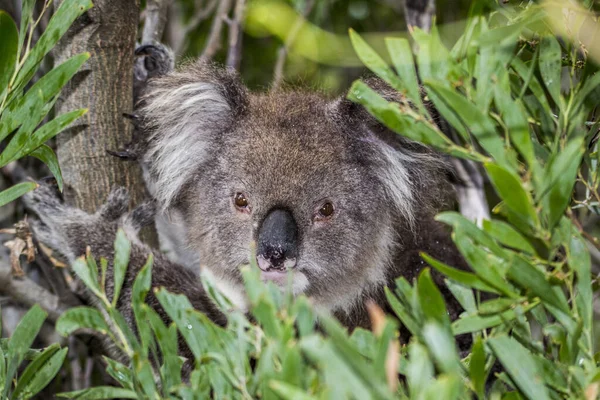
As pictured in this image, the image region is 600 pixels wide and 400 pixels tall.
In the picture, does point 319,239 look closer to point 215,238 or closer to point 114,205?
point 215,238

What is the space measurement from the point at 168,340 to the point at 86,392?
0.32 metres

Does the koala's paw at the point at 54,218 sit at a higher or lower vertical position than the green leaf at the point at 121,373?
higher

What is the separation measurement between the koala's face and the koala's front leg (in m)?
0.27

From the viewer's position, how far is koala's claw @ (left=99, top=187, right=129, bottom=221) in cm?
308

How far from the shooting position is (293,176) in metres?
2.84

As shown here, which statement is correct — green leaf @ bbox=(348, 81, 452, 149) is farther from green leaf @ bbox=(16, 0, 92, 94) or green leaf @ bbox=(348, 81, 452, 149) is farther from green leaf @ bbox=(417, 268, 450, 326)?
green leaf @ bbox=(16, 0, 92, 94)

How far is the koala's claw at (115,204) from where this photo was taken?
308 centimetres

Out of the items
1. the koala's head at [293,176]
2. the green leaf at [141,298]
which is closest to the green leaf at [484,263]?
the green leaf at [141,298]

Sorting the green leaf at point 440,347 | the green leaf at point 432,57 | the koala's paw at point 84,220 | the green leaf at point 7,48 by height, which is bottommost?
the green leaf at point 440,347

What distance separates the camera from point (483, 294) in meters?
3.38

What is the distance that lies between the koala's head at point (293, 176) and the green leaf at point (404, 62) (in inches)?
47.2

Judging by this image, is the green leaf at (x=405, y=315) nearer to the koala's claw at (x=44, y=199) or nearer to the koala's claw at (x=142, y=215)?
the koala's claw at (x=142, y=215)

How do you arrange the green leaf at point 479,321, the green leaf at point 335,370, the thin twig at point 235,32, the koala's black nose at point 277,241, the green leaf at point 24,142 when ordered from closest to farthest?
the green leaf at point 335,370 < the green leaf at point 479,321 < the green leaf at point 24,142 < the koala's black nose at point 277,241 < the thin twig at point 235,32

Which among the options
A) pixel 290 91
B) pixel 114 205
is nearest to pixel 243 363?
pixel 114 205
